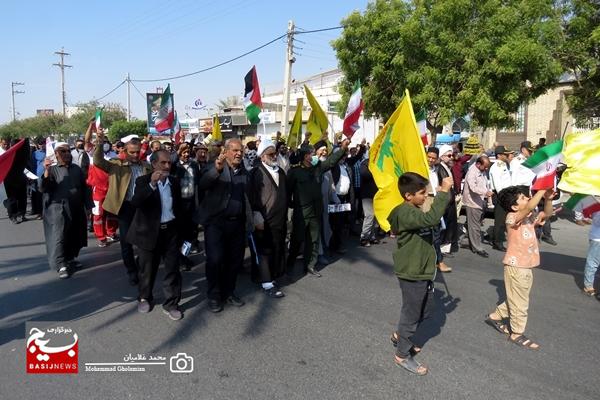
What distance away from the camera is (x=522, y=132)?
26.4 m

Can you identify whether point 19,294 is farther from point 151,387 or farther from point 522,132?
point 522,132

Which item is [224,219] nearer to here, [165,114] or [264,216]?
[264,216]

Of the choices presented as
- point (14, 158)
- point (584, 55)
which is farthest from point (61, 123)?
point (14, 158)

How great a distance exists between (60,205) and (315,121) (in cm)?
373

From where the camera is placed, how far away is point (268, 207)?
17.7ft

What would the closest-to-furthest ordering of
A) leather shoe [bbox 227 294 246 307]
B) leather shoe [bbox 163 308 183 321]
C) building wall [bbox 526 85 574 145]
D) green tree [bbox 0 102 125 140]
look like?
leather shoe [bbox 163 308 183 321] < leather shoe [bbox 227 294 246 307] < building wall [bbox 526 85 574 145] < green tree [bbox 0 102 125 140]

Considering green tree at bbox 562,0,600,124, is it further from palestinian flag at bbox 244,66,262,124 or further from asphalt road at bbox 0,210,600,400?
palestinian flag at bbox 244,66,262,124

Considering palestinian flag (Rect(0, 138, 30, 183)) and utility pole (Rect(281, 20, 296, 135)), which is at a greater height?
utility pole (Rect(281, 20, 296, 135))

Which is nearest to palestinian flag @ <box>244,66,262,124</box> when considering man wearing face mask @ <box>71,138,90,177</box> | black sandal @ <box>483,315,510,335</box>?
man wearing face mask @ <box>71,138,90,177</box>

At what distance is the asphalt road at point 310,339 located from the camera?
132 inches

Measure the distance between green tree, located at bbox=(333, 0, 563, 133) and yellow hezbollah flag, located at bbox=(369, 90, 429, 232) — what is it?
30.9 ft

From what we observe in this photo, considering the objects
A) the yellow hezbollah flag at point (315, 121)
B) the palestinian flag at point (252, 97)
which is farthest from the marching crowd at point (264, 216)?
the palestinian flag at point (252, 97)

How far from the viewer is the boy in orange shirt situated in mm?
4000

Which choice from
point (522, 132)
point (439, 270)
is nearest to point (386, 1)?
point (439, 270)
